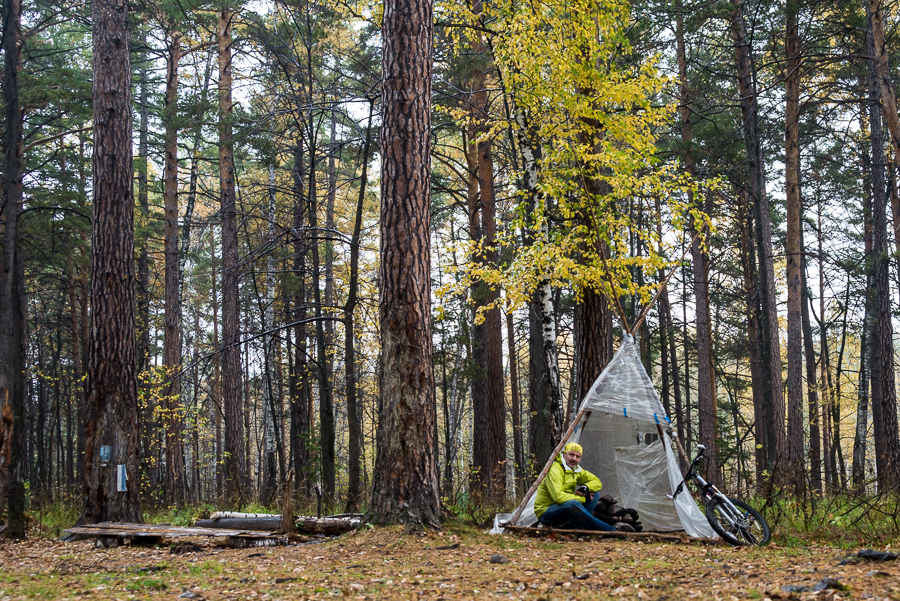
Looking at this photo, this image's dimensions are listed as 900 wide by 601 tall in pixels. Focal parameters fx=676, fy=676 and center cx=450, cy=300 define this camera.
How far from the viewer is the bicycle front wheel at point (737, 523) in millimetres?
6238

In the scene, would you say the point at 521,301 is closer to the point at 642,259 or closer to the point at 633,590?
the point at 642,259

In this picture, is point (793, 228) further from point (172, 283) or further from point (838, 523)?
point (172, 283)

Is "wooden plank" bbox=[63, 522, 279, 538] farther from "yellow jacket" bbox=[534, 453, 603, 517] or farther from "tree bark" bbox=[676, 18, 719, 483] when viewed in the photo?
"tree bark" bbox=[676, 18, 719, 483]

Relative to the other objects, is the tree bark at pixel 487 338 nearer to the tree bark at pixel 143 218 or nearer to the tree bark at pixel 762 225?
the tree bark at pixel 762 225

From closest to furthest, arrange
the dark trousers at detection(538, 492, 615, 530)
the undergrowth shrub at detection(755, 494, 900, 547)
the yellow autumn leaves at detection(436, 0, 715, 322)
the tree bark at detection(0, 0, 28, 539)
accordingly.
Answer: the undergrowth shrub at detection(755, 494, 900, 547) → the dark trousers at detection(538, 492, 615, 530) → the tree bark at detection(0, 0, 28, 539) → the yellow autumn leaves at detection(436, 0, 715, 322)

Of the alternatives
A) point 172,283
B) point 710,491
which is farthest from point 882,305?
point 172,283

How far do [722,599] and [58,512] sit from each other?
9805 millimetres

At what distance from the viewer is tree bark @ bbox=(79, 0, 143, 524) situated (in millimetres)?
8383

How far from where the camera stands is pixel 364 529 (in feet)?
20.2

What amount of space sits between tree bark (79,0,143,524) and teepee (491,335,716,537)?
4818 millimetres

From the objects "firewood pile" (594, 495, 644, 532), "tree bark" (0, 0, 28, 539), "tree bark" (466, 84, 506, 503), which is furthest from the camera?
"tree bark" (466, 84, 506, 503)

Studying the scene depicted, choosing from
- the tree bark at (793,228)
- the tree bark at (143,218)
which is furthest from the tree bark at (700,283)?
the tree bark at (143,218)

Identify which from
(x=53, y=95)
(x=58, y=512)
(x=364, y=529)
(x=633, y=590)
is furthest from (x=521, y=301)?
(x=53, y=95)

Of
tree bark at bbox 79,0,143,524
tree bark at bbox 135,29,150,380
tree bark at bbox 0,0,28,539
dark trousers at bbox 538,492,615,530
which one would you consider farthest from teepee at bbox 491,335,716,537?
tree bark at bbox 135,29,150,380
